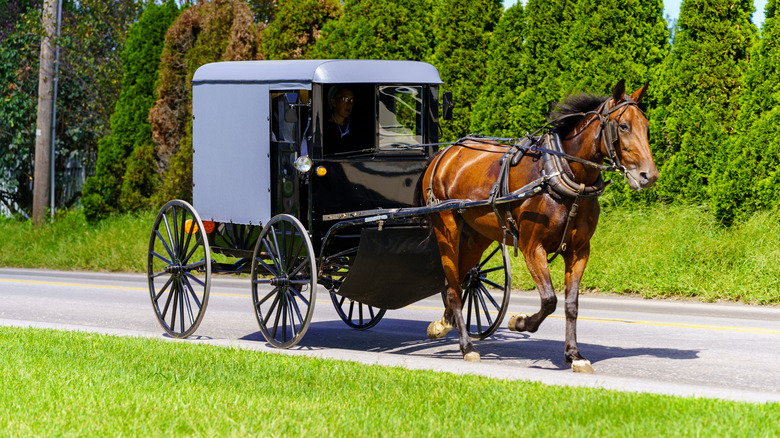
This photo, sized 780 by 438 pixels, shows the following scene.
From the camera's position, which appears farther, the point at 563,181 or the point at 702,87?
the point at 702,87

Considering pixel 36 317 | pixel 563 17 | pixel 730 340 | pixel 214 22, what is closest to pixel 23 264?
pixel 214 22

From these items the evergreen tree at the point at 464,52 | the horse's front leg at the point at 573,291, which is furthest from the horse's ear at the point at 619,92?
the evergreen tree at the point at 464,52

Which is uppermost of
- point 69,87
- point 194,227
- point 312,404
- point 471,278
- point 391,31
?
point 391,31

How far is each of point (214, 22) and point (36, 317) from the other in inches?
441

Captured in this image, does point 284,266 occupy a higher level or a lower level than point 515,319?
higher

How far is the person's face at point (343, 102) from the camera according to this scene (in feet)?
31.9

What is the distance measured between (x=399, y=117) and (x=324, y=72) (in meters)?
1.24

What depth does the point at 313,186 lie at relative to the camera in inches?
357

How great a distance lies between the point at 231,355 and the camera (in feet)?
27.0

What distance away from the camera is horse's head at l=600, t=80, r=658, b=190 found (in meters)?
7.23

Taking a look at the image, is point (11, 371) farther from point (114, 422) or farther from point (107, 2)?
point (107, 2)

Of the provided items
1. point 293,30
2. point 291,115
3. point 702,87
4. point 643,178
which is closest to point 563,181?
point 643,178

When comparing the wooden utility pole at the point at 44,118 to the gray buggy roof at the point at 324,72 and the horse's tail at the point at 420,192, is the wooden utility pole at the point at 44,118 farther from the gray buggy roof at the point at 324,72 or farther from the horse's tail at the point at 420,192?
the horse's tail at the point at 420,192

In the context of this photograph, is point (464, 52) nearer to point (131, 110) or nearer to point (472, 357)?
point (131, 110)
